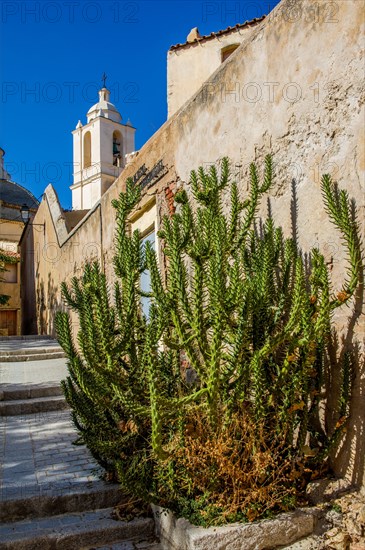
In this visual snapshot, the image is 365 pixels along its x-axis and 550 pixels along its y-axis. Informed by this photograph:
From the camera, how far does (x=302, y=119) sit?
345 centimetres

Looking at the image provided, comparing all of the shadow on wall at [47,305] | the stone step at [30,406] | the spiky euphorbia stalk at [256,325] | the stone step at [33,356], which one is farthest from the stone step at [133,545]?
the shadow on wall at [47,305]

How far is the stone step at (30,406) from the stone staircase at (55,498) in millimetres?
467

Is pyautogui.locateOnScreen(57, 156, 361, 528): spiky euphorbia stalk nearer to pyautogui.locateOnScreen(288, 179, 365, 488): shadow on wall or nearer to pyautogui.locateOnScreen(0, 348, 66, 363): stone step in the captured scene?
pyautogui.locateOnScreen(288, 179, 365, 488): shadow on wall

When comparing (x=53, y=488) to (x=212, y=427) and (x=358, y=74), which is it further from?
(x=358, y=74)

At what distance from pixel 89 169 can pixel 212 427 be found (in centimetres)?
3065

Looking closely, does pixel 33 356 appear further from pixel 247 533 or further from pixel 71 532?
pixel 247 533

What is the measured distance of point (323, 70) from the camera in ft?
10.6

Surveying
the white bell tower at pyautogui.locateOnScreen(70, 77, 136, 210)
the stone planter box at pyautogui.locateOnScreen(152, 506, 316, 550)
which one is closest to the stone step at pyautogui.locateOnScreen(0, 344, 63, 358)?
the stone planter box at pyautogui.locateOnScreen(152, 506, 316, 550)

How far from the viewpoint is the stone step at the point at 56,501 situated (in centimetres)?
324

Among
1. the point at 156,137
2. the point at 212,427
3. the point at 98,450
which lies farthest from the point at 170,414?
the point at 156,137

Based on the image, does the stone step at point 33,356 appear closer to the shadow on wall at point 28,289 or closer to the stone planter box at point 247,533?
the stone planter box at point 247,533

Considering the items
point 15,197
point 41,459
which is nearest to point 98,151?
point 15,197

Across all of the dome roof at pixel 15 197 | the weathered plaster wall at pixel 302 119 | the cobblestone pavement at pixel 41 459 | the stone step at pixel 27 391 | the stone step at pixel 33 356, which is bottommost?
the cobblestone pavement at pixel 41 459

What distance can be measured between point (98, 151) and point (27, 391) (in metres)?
27.7
